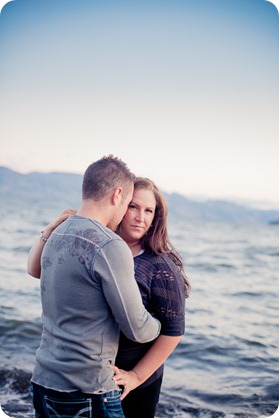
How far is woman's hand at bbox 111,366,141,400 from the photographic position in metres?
1.52

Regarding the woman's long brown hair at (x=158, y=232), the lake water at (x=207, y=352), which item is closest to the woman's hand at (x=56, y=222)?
the woman's long brown hair at (x=158, y=232)

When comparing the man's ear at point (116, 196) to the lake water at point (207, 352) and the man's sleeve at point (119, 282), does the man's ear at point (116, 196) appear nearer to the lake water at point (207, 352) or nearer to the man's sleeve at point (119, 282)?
the man's sleeve at point (119, 282)

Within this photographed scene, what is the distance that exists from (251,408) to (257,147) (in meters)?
7.65

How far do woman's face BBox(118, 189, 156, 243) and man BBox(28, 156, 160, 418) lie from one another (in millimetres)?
308

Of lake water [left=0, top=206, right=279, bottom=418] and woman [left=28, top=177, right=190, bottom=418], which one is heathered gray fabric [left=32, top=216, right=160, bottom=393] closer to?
woman [left=28, top=177, right=190, bottom=418]

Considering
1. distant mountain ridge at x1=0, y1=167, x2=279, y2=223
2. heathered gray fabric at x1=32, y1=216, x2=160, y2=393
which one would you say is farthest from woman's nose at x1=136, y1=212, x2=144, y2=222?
distant mountain ridge at x1=0, y1=167, x2=279, y2=223

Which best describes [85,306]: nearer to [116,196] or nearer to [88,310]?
[88,310]

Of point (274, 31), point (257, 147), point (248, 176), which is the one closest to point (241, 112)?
point (257, 147)

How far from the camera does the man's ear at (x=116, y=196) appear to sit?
151 centimetres

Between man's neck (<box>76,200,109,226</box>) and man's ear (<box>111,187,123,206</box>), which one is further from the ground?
man's ear (<box>111,187,123,206</box>)

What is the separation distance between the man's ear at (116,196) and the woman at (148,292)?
25 centimetres

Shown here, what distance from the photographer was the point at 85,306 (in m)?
1.37

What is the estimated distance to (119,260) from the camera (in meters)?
1.34

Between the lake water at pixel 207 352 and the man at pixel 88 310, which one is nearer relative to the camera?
the man at pixel 88 310
